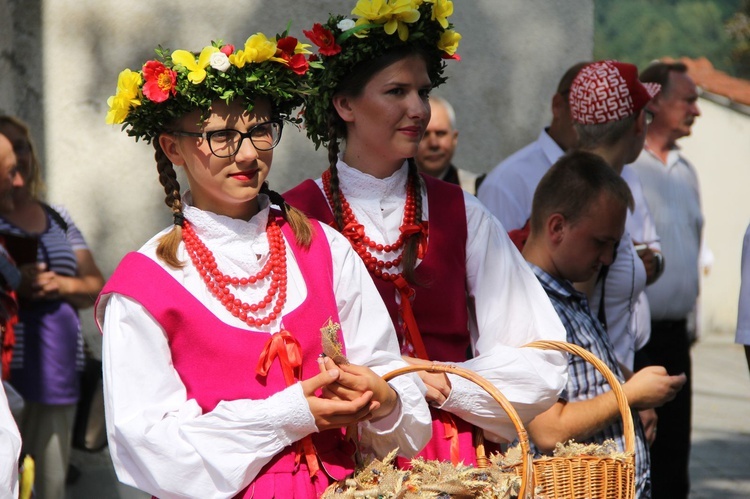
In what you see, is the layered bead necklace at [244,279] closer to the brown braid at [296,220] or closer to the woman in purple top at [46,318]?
the brown braid at [296,220]

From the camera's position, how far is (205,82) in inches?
110

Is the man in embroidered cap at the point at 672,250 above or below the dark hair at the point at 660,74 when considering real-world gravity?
below

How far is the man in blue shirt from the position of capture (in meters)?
3.64

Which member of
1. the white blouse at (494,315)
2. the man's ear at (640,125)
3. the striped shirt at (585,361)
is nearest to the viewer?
the white blouse at (494,315)

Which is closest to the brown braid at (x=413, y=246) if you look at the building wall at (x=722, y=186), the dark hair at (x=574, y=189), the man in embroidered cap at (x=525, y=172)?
the dark hair at (x=574, y=189)

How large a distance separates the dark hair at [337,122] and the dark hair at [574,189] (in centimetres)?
66

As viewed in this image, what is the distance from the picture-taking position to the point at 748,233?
14.2ft

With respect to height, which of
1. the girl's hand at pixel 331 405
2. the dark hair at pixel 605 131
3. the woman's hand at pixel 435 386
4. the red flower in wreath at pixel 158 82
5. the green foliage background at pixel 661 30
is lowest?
the woman's hand at pixel 435 386

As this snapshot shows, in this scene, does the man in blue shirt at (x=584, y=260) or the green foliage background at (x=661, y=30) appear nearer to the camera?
the man in blue shirt at (x=584, y=260)

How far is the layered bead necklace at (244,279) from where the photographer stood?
276cm

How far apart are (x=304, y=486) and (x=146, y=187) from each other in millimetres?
3391

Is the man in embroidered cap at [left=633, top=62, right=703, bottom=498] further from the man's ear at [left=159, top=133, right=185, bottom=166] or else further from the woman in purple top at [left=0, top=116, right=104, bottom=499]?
the man's ear at [left=159, top=133, right=185, bottom=166]

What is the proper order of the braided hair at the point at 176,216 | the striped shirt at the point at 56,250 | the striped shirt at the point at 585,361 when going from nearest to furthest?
the braided hair at the point at 176,216, the striped shirt at the point at 585,361, the striped shirt at the point at 56,250

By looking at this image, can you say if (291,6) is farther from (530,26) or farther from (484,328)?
(484,328)
